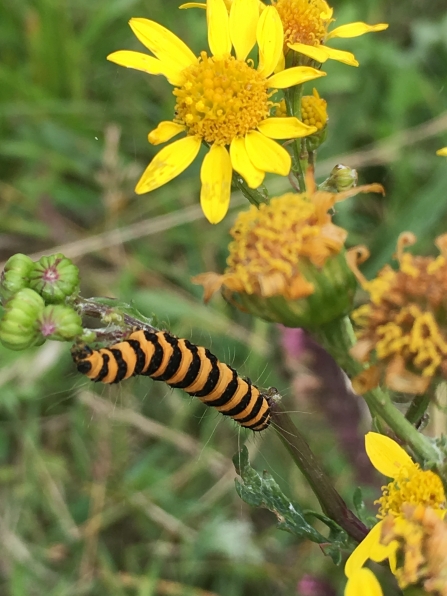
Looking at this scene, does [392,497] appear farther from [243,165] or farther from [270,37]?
[270,37]

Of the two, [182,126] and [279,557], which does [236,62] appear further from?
[279,557]

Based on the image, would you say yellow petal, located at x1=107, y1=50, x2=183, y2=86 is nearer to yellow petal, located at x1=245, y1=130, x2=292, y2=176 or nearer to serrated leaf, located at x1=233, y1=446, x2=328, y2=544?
yellow petal, located at x1=245, y1=130, x2=292, y2=176

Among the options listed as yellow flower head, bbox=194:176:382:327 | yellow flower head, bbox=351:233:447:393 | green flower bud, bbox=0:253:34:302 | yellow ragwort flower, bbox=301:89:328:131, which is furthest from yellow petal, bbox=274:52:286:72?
green flower bud, bbox=0:253:34:302

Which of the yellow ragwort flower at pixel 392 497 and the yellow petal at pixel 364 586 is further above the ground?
the yellow ragwort flower at pixel 392 497

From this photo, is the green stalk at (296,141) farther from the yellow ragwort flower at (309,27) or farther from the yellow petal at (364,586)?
the yellow petal at (364,586)

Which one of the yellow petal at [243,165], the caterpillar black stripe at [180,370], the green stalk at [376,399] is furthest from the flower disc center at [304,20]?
the caterpillar black stripe at [180,370]

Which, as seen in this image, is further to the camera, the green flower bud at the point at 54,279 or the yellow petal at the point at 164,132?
the yellow petal at the point at 164,132

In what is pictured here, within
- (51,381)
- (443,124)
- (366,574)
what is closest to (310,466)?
(366,574)
